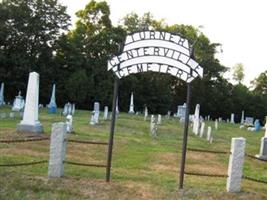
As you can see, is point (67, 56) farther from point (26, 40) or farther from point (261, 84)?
point (261, 84)

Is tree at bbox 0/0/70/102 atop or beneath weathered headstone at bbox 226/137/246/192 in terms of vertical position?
atop

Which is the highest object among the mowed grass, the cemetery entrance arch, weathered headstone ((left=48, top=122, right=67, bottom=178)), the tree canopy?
the tree canopy

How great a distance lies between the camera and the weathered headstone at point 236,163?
33.8ft

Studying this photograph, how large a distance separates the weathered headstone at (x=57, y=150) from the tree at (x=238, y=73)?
82.2 meters

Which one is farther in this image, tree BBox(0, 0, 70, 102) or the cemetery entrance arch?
tree BBox(0, 0, 70, 102)

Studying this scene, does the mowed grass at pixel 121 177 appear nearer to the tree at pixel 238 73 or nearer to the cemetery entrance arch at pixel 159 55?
the cemetery entrance arch at pixel 159 55

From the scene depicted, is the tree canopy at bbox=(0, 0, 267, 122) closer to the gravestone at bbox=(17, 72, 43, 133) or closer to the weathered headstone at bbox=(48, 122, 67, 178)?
the gravestone at bbox=(17, 72, 43, 133)

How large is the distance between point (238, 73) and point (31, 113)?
76400 mm

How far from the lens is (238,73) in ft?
301

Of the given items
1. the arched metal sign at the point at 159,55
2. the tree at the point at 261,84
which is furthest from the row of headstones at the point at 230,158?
the tree at the point at 261,84

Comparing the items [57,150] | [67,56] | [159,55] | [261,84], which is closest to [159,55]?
[159,55]

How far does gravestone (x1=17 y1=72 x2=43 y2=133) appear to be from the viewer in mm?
18578

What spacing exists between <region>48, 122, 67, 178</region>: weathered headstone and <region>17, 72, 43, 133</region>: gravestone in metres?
8.17

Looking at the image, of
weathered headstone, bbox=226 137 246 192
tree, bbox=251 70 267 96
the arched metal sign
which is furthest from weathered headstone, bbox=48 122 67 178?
tree, bbox=251 70 267 96
